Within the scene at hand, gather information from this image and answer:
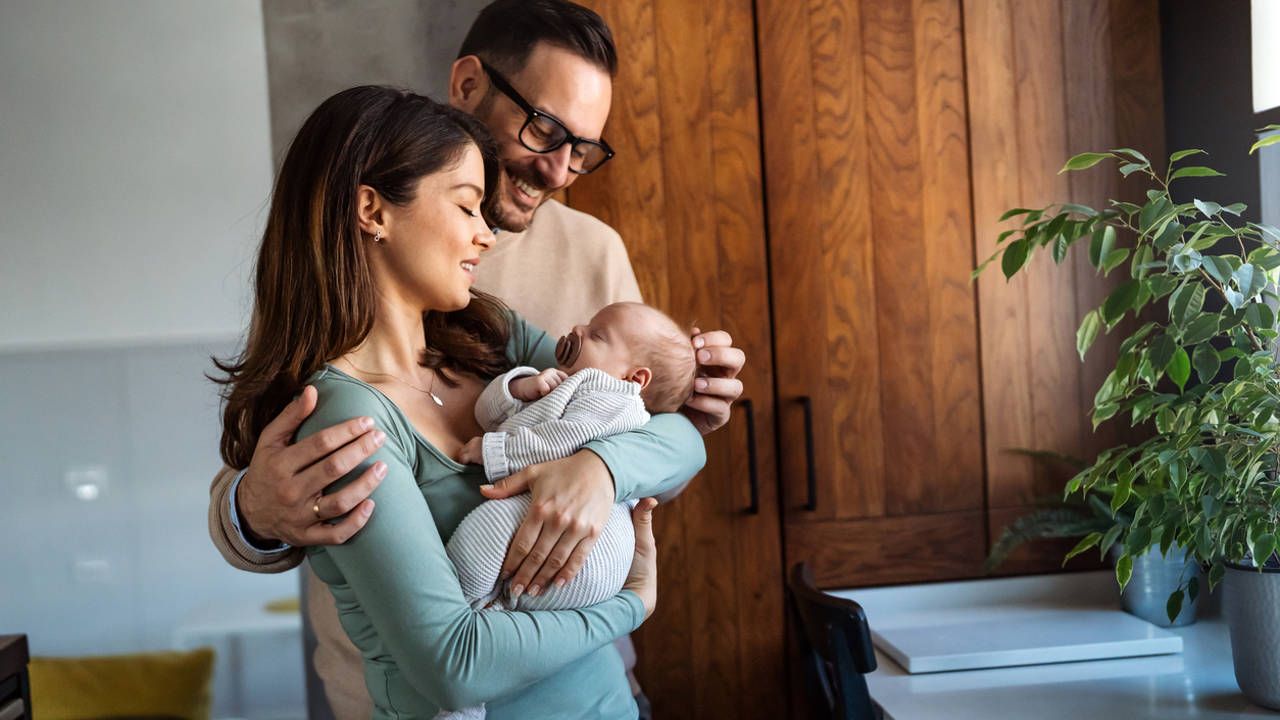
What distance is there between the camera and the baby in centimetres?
102

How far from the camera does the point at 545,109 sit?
1.58 meters

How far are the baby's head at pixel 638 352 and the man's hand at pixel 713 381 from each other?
0.11ft

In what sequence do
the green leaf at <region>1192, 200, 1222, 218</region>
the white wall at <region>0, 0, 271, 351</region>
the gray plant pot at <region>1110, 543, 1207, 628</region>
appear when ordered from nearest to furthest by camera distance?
the green leaf at <region>1192, 200, 1222, 218</region>, the gray plant pot at <region>1110, 543, 1207, 628</region>, the white wall at <region>0, 0, 271, 351</region>

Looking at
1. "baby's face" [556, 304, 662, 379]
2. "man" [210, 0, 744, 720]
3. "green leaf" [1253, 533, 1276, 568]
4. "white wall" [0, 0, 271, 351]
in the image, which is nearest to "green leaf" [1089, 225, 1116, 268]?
"green leaf" [1253, 533, 1276, 568]

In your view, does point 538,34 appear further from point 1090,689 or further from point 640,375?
point 1090,689

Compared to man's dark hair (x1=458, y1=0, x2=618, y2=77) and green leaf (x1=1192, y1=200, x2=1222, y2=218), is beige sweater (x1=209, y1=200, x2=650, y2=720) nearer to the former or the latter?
man's dark hair (x1=458, y1=0, x2=618, y2=77)

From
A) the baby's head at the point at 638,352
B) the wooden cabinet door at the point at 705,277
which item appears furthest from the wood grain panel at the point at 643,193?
the baby's head at the point at 638,352

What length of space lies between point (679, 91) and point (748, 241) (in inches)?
15.6

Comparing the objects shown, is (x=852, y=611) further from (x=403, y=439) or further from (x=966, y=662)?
(x=403, y=439)

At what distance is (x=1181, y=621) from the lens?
1979 millimetres

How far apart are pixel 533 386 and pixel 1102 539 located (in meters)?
1.34

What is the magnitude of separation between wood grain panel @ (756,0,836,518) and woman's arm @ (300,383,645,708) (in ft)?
4.15

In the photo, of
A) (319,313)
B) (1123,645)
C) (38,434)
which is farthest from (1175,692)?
(38,434)

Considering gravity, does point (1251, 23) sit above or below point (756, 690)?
above
